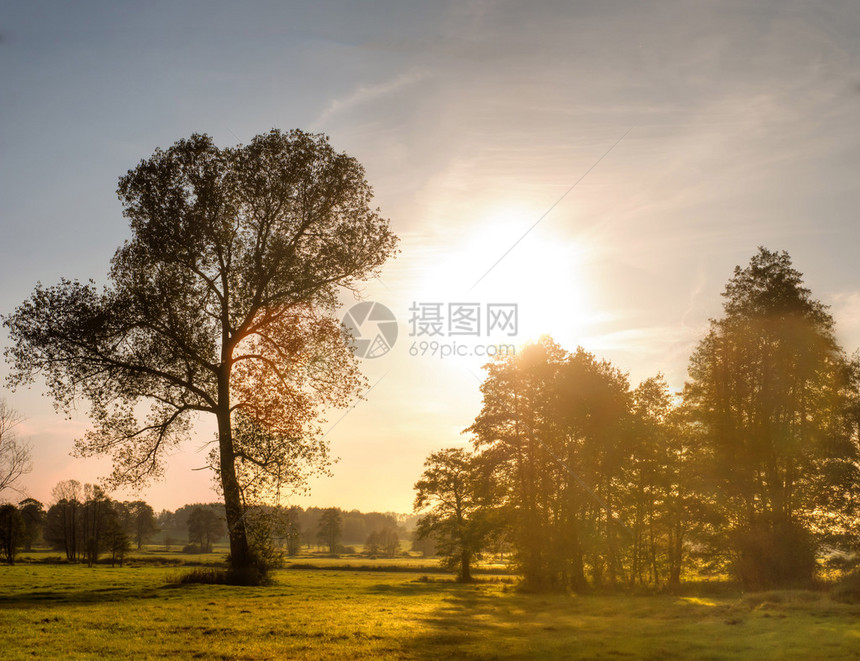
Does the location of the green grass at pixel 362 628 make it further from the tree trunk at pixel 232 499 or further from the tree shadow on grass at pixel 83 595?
the tree trunk at pixel 232 499

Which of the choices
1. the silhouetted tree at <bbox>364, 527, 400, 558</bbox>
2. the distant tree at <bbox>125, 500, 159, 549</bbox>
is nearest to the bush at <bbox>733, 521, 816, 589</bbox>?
the silhouetted tree at <bbox>364, 527, 400, 558</bbox>

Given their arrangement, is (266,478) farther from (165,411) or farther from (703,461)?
(703,461)

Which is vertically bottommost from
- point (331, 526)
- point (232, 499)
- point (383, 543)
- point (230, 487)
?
point (383, 543)

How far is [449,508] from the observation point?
6362cm

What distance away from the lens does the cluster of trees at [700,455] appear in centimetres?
3222

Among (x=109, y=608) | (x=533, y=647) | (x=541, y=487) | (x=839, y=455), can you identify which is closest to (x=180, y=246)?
(x=109, y=608)

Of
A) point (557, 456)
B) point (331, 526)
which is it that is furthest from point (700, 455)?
point (331, 526)

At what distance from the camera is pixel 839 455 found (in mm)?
31828

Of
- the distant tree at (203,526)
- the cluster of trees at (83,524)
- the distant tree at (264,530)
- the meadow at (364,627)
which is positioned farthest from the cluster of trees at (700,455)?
the distant tree at (203,526)

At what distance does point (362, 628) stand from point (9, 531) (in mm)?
63502

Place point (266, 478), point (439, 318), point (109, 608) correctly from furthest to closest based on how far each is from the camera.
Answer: point (439, 318) < point (266, 478) < point (109, 608)

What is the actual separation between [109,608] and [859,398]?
126ft

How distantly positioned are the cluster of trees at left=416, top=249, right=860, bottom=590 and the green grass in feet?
30.7

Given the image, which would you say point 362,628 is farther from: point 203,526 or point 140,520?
point 140,520
